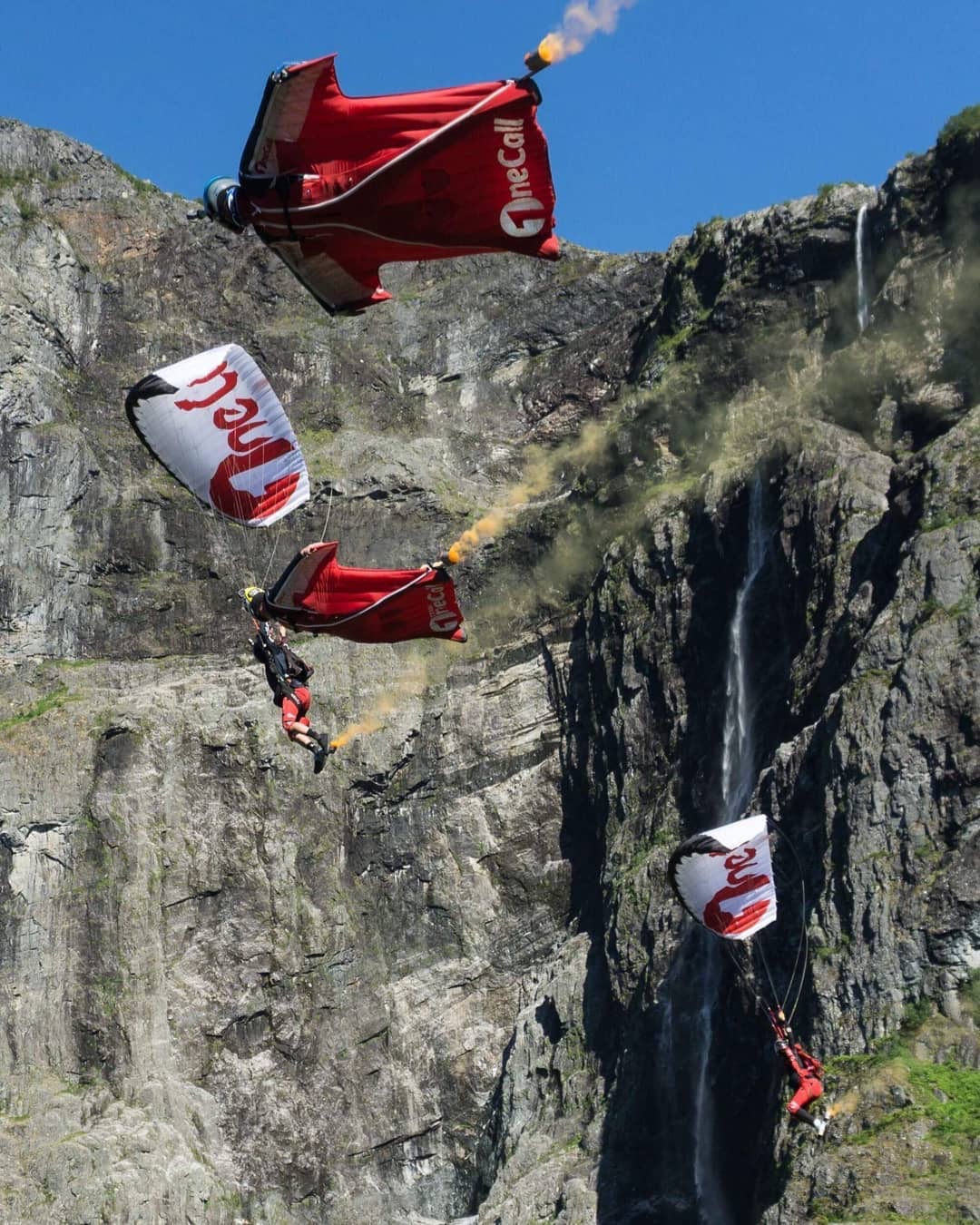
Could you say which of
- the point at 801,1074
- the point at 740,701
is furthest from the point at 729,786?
the point at 801,1074

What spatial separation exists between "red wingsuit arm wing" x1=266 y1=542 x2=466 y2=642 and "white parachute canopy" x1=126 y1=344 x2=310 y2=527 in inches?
75.9

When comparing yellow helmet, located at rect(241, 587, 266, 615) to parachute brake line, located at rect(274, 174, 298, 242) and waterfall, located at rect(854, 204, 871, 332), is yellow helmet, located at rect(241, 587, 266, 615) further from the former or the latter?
waterfall, located at rect(854, 204, 871, 332)

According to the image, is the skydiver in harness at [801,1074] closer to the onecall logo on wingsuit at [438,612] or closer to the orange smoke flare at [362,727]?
the onecall logo on wingsuit at [438,612]

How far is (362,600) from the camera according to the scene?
141 ft

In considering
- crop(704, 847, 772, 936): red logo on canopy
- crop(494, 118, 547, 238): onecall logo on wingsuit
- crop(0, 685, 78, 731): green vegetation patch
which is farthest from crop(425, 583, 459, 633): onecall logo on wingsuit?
crop(0, 685, 78, 731): green vegetation patch

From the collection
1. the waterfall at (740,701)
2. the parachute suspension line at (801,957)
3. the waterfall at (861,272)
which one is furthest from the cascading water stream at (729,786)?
the waterfall at (861,272)

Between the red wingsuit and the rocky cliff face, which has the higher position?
the rocky cliff face

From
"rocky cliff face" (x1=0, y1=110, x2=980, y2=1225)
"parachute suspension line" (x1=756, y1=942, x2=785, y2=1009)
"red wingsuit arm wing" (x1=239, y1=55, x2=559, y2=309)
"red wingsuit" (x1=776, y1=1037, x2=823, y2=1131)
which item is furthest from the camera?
"rocky cliff face" (x1=0, y1=110, x2=980, y2=1225)

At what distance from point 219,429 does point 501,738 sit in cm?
3783

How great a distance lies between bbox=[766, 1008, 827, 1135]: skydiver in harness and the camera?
169 feet

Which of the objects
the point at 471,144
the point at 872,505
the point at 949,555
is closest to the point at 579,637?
the point at 872,505

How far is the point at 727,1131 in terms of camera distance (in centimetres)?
6044

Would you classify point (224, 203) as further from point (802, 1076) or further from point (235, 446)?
point (802, 1076)

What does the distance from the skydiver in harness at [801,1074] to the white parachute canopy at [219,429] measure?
2190 cm
